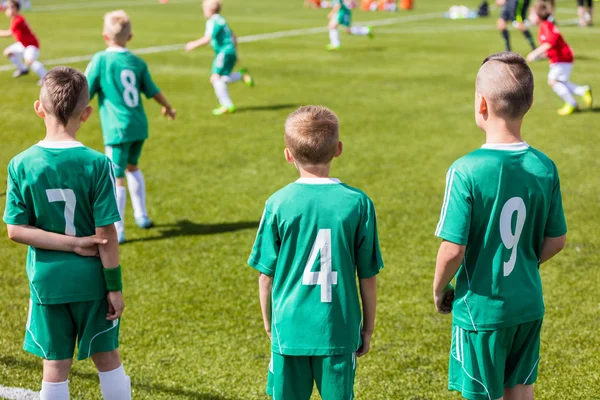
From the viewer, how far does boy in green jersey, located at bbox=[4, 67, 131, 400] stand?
361 centimetres

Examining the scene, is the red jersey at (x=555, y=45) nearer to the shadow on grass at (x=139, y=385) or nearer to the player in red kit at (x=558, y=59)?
the player in red kit at (x=558, y=59)

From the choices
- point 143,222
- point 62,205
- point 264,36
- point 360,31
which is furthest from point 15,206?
point 264,36

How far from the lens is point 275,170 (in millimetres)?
9875

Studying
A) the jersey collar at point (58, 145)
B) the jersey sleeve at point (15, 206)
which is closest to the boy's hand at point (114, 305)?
the jersey sleeve at point (15, 206)

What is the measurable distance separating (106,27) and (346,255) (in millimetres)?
4769

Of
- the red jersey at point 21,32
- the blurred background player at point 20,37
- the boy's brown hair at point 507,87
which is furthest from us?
the red jersey at point 21,32

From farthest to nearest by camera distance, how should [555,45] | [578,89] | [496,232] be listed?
1. [578,89]
2. [555,45]
3. [496,232]

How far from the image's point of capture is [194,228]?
788 centimetres

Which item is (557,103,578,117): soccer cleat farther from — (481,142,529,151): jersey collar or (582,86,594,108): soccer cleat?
(481,142,529,151): jersey collar

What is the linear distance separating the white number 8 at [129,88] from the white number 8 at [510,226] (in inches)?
185

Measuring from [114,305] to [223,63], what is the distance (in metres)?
10.1

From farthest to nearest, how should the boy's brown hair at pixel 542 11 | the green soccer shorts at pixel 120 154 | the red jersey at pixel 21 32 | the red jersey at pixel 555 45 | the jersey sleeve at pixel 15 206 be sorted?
the red jersey at pixel 21 32 < the boy's brown hair at pixel 542 11 < the red jersey at pixel 555 45 < the green soccer shorts at pixel 120 154 < the jersey sleeve at pixel 15 206

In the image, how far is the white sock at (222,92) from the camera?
13.4 m

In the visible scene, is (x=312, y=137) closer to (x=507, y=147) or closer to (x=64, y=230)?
(x=507, y=147)
